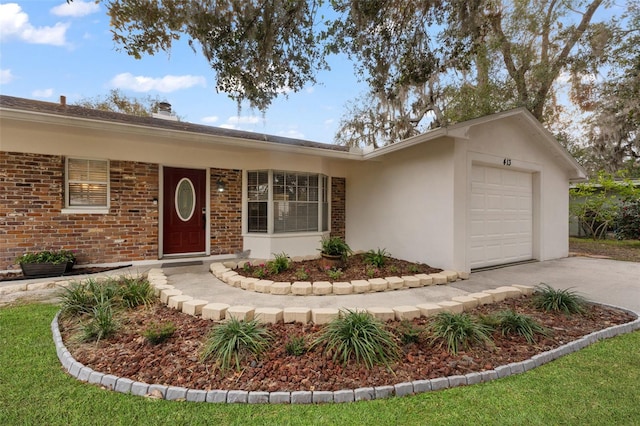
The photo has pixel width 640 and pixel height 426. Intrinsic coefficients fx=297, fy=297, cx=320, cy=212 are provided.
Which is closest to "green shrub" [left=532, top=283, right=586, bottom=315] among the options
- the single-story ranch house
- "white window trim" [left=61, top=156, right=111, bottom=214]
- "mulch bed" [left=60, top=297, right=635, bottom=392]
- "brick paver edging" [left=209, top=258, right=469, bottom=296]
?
"mulch bed" [left=60, top=297, right=635, bottom=392]

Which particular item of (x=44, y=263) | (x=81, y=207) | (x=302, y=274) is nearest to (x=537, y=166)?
(x=302, y=274)

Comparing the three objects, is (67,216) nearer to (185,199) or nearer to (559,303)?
(185,199)

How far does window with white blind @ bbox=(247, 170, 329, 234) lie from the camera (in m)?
7.45

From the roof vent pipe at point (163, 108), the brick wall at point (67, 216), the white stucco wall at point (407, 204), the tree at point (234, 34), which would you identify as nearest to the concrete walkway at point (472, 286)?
the white stucco wall at point (407, 204)

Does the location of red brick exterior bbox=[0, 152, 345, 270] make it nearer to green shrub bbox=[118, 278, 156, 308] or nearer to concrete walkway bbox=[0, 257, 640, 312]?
concrete walkway bbox=[0, 257, 640, 312]

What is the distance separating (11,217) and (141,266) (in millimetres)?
2313

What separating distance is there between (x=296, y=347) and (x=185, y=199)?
5.40 metres

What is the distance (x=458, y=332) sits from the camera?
3.03m

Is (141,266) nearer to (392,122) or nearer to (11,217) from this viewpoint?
(11,217)

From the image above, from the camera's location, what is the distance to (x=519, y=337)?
3.25m

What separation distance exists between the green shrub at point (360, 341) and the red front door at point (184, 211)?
16.7 ft

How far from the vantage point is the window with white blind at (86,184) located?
588 centimetres

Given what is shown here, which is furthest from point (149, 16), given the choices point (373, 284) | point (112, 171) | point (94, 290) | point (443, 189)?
point (443, 189)

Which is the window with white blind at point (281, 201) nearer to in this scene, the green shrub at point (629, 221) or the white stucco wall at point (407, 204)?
the white stucco wall at point (407, 204)
